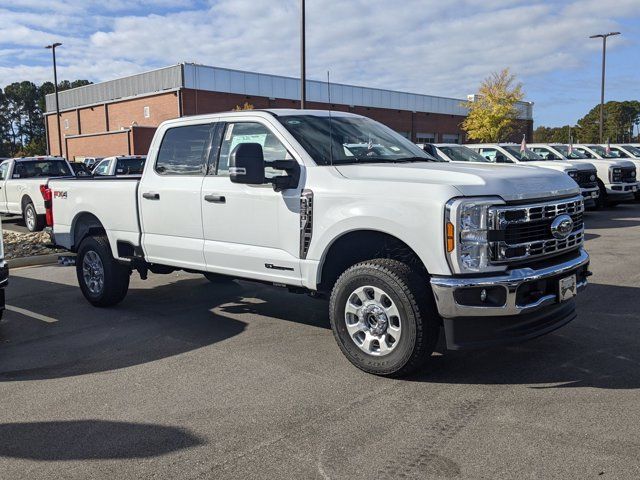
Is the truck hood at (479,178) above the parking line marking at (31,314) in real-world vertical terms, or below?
above

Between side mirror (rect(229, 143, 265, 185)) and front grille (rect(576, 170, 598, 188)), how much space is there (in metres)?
13.2

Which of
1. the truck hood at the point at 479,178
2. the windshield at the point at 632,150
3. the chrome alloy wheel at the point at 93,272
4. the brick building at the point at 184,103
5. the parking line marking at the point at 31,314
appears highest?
the brick building at the point at 184,103

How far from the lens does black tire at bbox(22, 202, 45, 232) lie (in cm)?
1493

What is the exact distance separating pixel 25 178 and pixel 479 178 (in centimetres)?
1436

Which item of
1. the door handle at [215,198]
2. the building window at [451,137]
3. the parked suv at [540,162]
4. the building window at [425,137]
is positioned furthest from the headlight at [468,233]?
the building window at [451,137]

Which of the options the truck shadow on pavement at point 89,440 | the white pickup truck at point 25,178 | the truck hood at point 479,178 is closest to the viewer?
the truck shadow on pavement at point 89,440

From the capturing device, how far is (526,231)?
4551mm

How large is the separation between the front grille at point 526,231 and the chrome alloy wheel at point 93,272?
190 inches

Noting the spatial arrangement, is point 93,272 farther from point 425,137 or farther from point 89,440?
point 425,137

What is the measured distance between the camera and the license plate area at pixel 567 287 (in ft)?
15.4

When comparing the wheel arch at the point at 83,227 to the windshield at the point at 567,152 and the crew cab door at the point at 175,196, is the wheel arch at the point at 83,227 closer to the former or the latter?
the crew cab door at the point at 175,196

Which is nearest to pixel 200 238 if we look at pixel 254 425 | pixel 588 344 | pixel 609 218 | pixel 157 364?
pixel 157 364

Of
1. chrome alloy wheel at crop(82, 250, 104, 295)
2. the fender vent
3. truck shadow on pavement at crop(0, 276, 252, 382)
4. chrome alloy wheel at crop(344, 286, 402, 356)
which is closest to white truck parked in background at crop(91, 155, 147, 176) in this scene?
truck shadow on pavement at crop(0, 276, 252, 382)

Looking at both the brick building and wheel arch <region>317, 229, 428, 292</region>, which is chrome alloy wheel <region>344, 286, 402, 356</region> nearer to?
wheel arch <region>317, 229, 428, 292</region>
